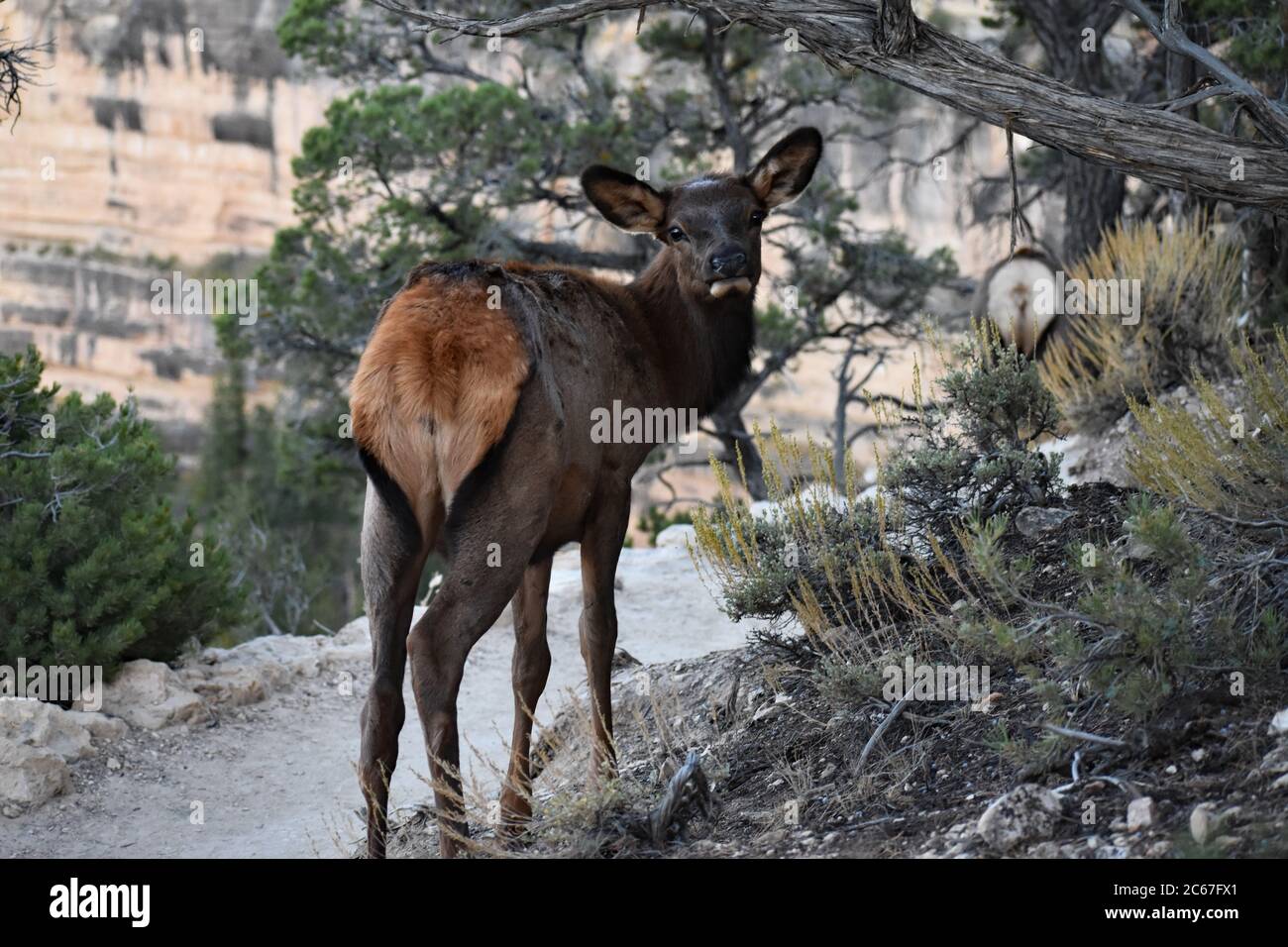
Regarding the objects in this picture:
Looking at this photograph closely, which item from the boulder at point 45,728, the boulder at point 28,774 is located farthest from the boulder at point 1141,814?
the boulder at point 45,728

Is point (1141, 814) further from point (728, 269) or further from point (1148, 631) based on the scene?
point (728, 269)

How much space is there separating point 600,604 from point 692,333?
5.43 feet

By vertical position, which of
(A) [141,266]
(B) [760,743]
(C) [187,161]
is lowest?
(A) [141,266]

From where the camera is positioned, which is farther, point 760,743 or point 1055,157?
point 1055,157

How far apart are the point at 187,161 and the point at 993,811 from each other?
139ft

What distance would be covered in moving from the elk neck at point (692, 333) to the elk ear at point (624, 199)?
0.72ft

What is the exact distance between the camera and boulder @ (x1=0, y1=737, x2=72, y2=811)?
7500 mm

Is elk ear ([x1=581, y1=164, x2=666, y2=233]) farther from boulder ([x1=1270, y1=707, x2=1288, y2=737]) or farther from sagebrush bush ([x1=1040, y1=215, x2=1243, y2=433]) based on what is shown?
sagebrush bush ([x1=1040, y1=215, x2=1243, y2=433])

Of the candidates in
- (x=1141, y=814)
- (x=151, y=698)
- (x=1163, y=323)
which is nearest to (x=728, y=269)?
(x=1141, y=814)

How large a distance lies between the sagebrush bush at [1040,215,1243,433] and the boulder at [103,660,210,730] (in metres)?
7.49

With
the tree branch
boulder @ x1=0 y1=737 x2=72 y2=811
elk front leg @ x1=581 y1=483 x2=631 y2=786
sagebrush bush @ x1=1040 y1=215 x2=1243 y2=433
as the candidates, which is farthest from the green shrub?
boulder @ x1=0 y1=737 x2=72 y2=811

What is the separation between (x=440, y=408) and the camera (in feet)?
Result: 18.1

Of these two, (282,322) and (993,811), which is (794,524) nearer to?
(993,811)
